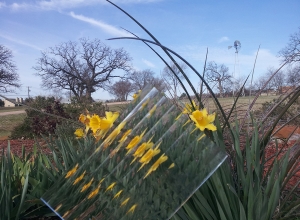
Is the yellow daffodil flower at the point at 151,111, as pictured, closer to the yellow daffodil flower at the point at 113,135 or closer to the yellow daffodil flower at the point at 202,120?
the yellow daffodil flower at the point at 113,135

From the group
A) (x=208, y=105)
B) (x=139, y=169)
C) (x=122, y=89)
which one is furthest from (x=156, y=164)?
(x=122, y=89)

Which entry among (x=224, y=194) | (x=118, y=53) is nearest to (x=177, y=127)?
(x=224, y=194)

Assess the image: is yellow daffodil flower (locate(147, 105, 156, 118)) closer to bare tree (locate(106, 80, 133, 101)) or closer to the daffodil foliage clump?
the daffodil foliage clump

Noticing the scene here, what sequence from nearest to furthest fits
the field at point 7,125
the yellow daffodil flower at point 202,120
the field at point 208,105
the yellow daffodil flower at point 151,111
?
the yellow daffodil flower at point 151,111 → the yellow daffodil flower at point 202,120 → the field at point 208,105 → the field at point 7,125

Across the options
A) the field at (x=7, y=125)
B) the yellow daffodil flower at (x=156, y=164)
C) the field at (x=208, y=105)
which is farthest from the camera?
the field at (x=7, y=125)

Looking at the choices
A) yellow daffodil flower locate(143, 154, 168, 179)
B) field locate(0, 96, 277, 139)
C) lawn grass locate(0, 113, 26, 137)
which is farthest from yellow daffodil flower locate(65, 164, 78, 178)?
lawn grass locate(0, 113, 26, 137)

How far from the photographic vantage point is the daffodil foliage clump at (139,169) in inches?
44.1

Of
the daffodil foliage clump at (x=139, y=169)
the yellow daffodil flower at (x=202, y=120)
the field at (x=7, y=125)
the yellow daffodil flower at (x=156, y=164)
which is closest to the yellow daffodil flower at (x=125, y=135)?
the daffodil foliage clump at (x=139, y=169)

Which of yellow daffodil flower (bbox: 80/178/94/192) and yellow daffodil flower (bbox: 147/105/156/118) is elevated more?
yellow daffodil flower (bbox: 147/105/156/118)

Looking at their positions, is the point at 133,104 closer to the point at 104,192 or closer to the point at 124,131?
the point at 124,131

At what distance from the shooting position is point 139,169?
1120mm

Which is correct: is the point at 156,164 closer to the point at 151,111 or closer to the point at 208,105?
the point at 151,111

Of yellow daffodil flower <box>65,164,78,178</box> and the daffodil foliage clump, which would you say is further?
yellow daffodil flower <box>65,164,78,178</box>

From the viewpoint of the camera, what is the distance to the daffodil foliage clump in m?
1.12
